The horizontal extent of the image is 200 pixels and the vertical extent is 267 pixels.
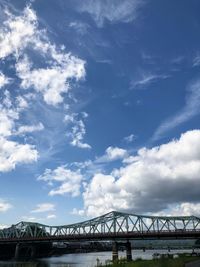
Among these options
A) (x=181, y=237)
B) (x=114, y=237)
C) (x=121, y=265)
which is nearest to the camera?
(x=121, y=265)

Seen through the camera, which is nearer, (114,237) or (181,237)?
(181,237)

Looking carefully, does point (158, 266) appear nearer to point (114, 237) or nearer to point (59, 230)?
point (114, 237)

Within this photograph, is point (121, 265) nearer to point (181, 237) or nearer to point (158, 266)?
point (158, 266)

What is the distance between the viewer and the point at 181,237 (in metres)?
134

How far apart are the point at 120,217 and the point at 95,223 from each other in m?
13.2

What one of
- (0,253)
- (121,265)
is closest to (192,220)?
(0,253)

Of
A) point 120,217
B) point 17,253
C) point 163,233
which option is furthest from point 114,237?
point 17,253

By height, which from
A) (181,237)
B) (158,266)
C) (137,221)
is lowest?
(158,266)

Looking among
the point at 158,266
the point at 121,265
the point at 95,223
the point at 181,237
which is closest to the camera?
the point at 158,266

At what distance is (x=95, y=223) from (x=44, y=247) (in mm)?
36340

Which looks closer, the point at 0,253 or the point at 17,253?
the point at 17,253

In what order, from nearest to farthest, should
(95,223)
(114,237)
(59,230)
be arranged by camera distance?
(114,237)
(95,223)
(59,230)

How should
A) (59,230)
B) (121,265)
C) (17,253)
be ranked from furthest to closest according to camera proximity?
(59,230) < (17,253) < (121,265)

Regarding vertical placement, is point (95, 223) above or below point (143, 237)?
above
